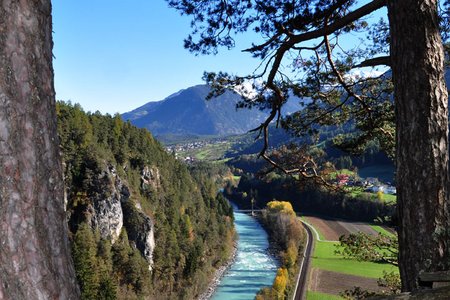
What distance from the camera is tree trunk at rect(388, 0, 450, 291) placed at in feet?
8.30

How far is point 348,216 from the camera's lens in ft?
216

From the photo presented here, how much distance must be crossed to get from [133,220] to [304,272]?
68.8 feet

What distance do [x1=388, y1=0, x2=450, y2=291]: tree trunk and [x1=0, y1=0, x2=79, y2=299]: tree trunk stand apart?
2.19 meters

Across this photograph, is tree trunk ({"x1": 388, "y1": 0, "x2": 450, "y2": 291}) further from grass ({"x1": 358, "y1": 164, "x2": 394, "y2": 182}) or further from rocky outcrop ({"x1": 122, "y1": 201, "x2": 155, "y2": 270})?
grass ({"x1": 358, "y1": 164, "x2": 394, "y2": 182})

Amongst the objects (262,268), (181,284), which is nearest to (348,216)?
(262,268)

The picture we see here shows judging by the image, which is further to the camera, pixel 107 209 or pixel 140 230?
pixel 140 230

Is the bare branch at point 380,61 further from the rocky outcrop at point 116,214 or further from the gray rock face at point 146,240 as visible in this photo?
the gray rock face at point 146,240

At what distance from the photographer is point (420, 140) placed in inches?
101

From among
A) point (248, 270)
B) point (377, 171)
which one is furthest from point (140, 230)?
point (377, 171)

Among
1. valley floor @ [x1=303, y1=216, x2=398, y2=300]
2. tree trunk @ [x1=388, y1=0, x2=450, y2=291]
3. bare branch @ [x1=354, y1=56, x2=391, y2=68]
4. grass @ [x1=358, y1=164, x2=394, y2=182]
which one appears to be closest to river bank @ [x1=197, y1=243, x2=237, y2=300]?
valley floor @ [x1=303, y1=216, x2=398, y2=300]

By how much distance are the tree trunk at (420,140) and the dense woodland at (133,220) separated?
98.1 feet

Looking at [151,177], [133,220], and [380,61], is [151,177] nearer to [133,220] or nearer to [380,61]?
[133,220]

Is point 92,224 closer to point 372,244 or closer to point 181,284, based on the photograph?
point 181,284

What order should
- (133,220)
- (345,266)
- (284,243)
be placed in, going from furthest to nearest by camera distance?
(284,243) < (133,220) < (345,266)
